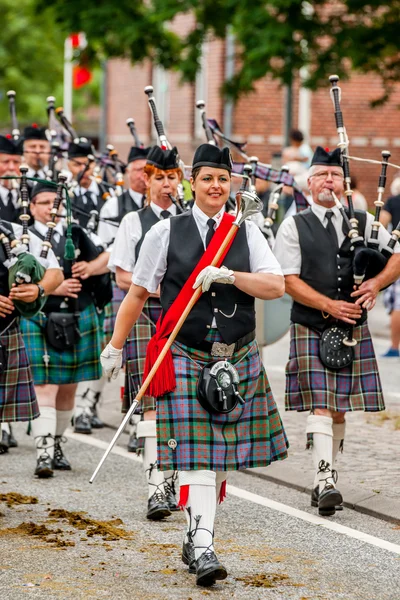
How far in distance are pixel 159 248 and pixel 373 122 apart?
68.0ft

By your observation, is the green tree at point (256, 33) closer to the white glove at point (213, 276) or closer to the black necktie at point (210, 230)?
the black necktie at point (210, 230)

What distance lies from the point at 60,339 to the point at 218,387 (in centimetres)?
277

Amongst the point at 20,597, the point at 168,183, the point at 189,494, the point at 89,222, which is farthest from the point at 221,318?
the point at 89,222

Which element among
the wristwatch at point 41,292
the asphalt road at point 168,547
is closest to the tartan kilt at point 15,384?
the wristwatch at point 41,292

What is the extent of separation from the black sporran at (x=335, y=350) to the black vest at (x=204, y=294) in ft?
4.03

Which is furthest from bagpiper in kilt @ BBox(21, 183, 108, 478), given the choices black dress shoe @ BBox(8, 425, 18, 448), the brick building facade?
the brick building facade

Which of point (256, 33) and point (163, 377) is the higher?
point (256, 33)

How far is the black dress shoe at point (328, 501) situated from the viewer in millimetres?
6488

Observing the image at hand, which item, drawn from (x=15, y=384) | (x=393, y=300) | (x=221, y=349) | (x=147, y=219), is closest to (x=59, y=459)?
(x=15, y=384)

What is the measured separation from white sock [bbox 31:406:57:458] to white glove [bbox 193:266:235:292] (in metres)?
2.67

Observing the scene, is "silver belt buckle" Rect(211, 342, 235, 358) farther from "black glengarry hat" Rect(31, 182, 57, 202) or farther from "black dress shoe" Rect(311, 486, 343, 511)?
"black glengarry hat" Rect(31, 182, 57, 202)

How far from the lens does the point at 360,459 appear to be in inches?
316

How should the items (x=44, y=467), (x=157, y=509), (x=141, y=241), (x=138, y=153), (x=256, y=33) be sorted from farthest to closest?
1. (x=256, y=33)
2. (x=138, y=153)
3. (x=44, y=467)
4. (x=141, y=241)
5. (x=157, y=509)

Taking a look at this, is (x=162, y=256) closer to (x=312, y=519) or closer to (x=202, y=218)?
(x=202, y=218)
